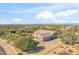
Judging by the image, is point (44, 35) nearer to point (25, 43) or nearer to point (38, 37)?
point (38, 37)

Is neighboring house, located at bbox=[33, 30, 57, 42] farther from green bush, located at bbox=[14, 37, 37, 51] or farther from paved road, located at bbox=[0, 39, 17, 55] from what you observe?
paved road, located at bbox=[0, 39, 17, 55]

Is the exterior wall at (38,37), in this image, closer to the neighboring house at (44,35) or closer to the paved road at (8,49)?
the neighboring house at (44,35)

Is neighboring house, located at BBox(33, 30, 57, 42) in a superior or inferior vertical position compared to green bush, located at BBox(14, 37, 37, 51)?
Result: superior

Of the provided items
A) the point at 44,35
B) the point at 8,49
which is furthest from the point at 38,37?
the point at 8,49

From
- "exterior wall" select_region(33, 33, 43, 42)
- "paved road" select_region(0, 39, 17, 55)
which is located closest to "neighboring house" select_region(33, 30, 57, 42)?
"exterior wall" select_region(33, 33, 43, 42)

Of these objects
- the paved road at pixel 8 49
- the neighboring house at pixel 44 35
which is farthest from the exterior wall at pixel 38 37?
the paved road at pixel 8 49

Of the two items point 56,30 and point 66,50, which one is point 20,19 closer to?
point 56,30

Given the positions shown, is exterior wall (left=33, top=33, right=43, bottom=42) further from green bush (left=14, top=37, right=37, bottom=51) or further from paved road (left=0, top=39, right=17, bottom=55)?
paved road (left=0, top=39, right=17, bottom=55)
